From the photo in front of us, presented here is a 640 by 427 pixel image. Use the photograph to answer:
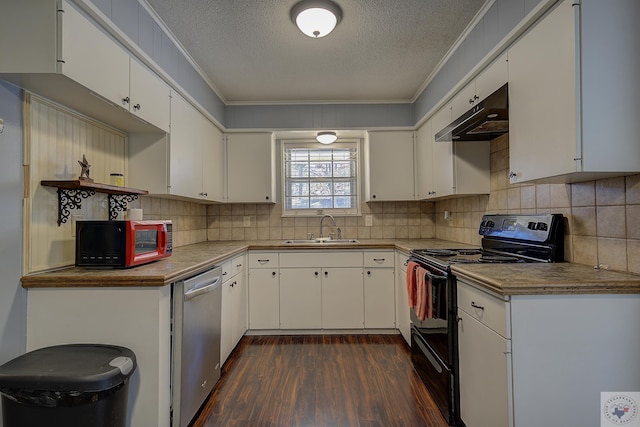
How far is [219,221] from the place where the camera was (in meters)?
3.64

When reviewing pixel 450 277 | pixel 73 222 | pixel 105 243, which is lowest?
pixel 450 277

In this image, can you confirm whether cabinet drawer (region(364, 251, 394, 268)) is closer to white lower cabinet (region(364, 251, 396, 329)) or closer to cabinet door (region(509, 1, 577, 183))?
white lower cabinet (region(364, 251, 396, 329))

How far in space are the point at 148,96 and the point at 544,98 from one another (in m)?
2.12

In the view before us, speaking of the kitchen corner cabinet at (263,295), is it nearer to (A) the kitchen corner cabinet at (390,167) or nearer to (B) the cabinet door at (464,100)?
(A) the kitchen corner cabinet at (390,167)

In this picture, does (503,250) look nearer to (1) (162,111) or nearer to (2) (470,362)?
(2) (470,362)

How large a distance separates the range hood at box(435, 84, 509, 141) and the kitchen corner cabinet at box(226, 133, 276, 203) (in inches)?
70.6

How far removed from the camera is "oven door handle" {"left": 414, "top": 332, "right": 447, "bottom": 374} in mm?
1847

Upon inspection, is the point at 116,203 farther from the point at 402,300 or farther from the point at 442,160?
the point at 442,160

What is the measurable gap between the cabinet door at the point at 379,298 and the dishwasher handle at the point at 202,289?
151 cm

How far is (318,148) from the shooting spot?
3.81 m

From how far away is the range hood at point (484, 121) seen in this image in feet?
5.48

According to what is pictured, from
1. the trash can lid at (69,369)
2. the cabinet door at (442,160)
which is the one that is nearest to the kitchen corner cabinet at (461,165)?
the cabinet door at (442,160)

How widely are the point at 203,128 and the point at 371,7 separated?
1705mm

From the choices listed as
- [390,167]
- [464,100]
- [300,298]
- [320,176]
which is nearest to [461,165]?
[464,100]
